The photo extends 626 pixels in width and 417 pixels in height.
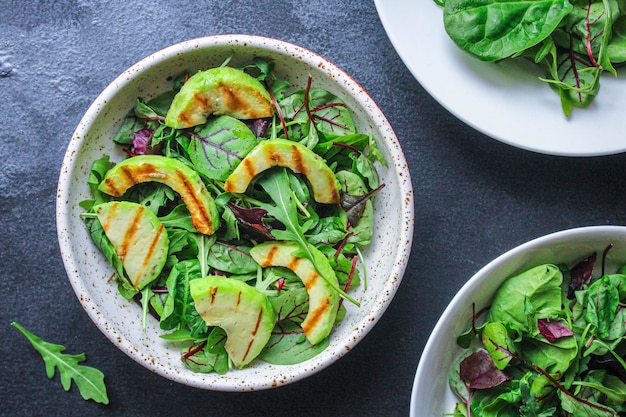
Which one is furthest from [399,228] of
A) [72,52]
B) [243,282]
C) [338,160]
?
[72,52]

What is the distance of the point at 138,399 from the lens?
4.59 ft

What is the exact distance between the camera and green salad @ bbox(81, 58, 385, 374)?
3.93 feet

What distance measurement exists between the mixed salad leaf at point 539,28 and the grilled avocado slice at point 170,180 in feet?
1.74

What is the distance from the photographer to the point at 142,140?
127 cm

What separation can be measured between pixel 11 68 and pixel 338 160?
0.69 m

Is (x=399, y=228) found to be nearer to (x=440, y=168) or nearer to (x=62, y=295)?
(x=440, y=168)

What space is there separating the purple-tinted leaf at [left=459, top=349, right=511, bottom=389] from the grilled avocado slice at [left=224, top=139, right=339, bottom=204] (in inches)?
16.3

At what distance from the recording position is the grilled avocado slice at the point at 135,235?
119 centimetres

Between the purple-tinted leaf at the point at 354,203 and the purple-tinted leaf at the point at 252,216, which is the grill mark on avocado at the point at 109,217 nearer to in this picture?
the purple-tinted leaf at the point at 252,216

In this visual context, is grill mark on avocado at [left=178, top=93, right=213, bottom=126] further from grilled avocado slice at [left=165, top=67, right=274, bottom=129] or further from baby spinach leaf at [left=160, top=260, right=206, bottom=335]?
baby spinach leaf at [left=160, top=260, right=206, bottom=335]

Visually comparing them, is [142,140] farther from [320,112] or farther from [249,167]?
[320,112]

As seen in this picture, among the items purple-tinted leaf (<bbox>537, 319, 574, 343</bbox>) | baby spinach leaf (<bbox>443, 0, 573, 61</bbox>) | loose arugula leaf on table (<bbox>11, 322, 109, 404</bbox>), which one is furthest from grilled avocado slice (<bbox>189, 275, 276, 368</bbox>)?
baby spinach leaf (<bbox>443, 0, 573, 61</bbox>)

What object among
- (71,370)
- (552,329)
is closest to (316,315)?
(552,329)

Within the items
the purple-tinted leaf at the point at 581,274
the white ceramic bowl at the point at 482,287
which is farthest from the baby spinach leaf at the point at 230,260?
the purple-tinted leaf at the point at 581,274
